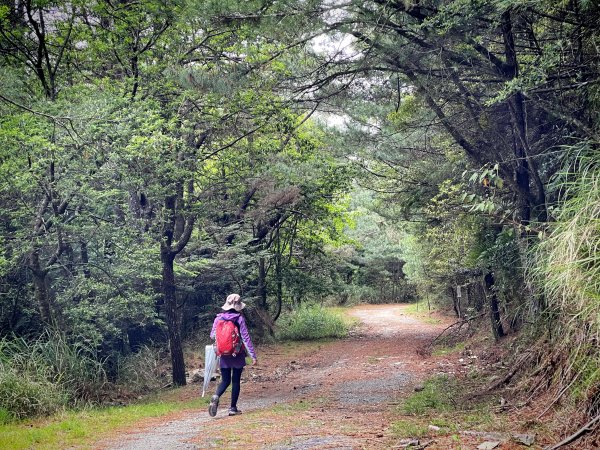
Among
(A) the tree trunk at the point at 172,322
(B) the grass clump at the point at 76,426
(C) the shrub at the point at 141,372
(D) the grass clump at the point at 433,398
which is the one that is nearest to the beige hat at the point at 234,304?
(B) the grass clump at the point at 76,426

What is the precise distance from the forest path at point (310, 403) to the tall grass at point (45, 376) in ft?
6.37

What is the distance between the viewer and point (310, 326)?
22734 millimetres

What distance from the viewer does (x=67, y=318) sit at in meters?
12.0

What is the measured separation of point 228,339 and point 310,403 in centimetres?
229

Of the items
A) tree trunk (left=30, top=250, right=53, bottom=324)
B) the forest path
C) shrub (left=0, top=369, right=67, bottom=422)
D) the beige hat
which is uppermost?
tree trunk (left=30, top=250, right=53, bottom=324)

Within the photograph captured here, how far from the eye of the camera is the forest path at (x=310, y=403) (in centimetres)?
641

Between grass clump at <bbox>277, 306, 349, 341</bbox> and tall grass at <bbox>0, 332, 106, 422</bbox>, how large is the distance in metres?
10.9

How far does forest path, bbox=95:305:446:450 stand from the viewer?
6406mm

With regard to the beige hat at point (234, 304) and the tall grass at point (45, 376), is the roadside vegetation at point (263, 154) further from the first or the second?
the beige hat at point (234, 304)

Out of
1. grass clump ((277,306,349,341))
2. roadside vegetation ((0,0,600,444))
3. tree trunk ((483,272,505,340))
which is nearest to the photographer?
roadside vegetation ((0,0,600,444))

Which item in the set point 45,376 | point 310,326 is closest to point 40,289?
point 45,376

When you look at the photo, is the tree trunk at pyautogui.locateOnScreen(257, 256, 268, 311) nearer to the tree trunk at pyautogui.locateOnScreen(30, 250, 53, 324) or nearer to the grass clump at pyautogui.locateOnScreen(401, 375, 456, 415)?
the tree trunk at pyautogui.locateOnScreen(30, 250, 53, 324)

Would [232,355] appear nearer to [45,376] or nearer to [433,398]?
[433,398]

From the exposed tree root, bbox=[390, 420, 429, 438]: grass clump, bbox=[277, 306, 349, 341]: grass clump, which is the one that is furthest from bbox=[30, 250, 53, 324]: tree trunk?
bbox=[277, 306, 349, 341]: grass clump
